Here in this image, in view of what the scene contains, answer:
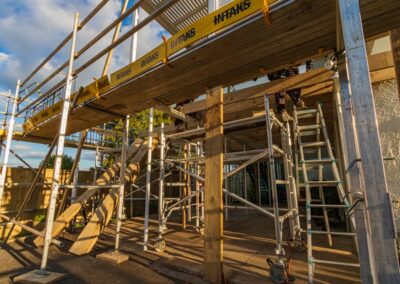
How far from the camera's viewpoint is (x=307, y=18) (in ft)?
7.14

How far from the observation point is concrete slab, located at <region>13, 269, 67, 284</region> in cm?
338

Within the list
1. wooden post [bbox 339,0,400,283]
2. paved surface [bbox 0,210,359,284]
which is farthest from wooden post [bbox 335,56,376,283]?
paved surface [bbox 0,210,359,284]

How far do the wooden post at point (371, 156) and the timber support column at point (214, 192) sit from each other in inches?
91.6

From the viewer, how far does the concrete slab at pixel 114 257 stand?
4.27 m

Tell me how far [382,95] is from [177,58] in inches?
164

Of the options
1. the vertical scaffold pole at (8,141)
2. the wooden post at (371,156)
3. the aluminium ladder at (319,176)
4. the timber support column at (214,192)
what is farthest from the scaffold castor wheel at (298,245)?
the vertical scaffold pole at (8,141)

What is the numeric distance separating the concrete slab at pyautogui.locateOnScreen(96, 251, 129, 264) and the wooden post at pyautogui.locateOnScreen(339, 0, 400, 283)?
4133mm

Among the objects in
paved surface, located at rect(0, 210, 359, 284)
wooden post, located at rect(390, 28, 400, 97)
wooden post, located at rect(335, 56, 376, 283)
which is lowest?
paved surface, located at rect(0, 210, 359, 284)

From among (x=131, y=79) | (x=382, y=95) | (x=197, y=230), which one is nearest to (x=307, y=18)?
(x=131, y=79)

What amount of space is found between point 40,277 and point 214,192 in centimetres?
300

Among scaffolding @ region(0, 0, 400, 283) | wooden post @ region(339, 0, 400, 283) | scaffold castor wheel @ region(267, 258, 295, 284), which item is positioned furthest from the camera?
scaffold castor wheel @ region(267, 258, 295, 284)

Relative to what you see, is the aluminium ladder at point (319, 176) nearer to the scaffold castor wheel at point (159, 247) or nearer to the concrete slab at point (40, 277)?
the scaffold castor wheel at point (159, 247)

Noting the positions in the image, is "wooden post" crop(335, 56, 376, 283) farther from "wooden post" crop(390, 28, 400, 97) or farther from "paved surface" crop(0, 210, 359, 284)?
"paved surface" crop(0, 210, 359, 284)

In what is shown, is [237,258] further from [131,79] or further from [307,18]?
[307,18]
